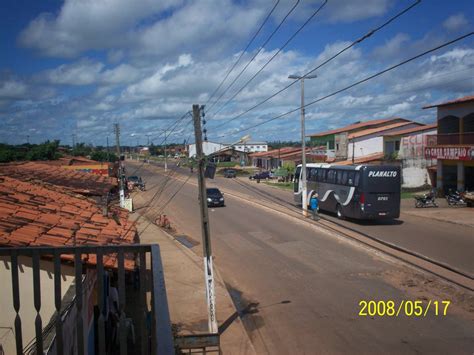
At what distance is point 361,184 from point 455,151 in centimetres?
1221

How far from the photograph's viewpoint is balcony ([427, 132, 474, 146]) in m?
33.0

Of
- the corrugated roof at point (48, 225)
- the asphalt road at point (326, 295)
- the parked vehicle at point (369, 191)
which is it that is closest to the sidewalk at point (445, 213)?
the parked vehicle at point (369, 191)

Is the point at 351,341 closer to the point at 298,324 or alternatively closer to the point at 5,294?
the point at 298,324

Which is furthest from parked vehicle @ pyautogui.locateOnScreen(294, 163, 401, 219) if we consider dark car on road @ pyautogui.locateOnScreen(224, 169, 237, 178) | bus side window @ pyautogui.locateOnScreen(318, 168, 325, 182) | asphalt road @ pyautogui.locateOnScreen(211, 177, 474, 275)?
dark car on road @ pyautogui.locateOnScreen(224, 169, 237, 178)

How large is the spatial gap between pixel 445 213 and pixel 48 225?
964 inches

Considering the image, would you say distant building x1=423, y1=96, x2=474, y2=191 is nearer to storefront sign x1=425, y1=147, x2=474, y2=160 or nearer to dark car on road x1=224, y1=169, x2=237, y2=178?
storefront sign x1=425, y1=147, x2=474, y2=160

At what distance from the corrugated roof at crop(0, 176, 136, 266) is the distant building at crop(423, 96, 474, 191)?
27150 millimetres

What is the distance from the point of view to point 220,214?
104 feet

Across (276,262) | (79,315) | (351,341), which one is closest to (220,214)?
(276,262)

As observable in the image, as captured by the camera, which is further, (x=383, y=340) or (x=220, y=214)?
(x=220, y=214)

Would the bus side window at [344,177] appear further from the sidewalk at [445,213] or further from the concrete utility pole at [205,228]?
the concrete utility pole at [205,228]

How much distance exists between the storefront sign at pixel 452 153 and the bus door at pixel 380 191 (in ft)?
33.0

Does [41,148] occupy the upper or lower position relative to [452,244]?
upper

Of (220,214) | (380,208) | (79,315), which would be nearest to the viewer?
(79,315)
